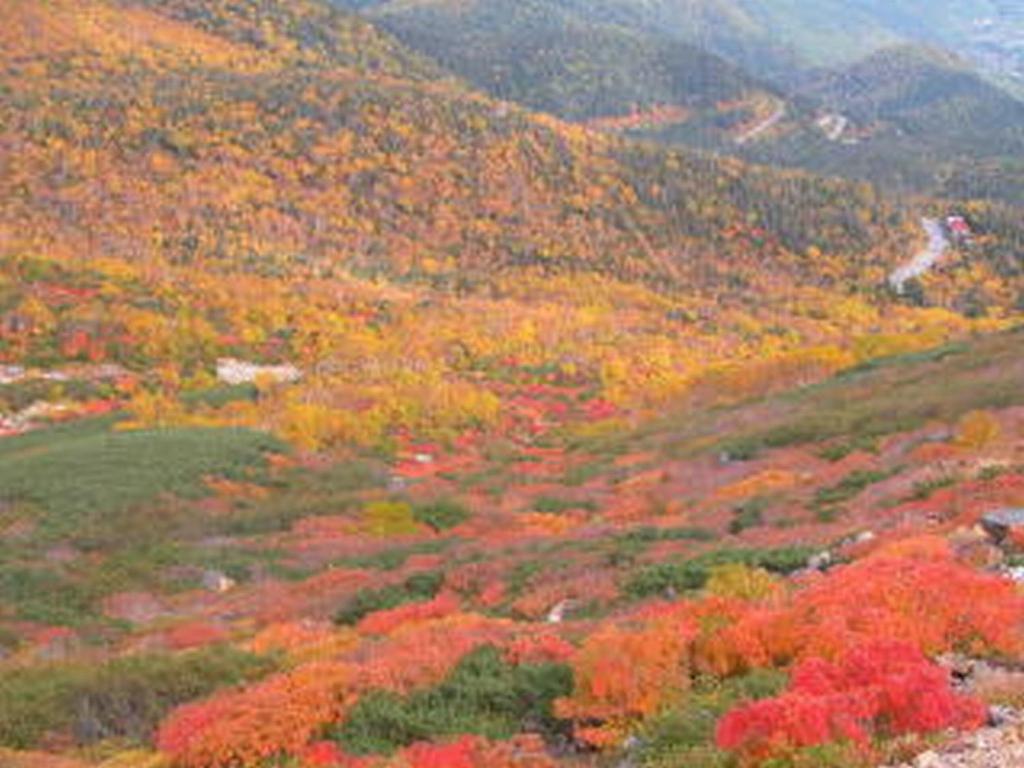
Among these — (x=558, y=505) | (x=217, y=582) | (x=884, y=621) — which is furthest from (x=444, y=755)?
(x=558, y=505)

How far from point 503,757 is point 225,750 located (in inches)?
142

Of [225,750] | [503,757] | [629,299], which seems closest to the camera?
[503,757]

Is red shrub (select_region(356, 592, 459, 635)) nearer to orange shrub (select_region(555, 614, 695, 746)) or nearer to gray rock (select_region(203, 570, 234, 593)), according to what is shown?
orange shrub (select_region(555, 614, 695, 746))

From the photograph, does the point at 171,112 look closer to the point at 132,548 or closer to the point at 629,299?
the point at 629,299

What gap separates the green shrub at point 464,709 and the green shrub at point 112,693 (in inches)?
217

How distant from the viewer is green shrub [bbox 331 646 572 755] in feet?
50.1

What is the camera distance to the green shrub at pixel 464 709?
1526cm

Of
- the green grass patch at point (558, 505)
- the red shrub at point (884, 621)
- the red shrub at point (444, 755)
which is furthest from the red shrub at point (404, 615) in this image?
the green grass patch at point (558, 505)

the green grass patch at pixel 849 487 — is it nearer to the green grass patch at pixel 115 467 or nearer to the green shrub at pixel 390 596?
the green shrub at pixel 390 596

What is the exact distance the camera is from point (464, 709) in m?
15.8

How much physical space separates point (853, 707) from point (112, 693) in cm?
1384

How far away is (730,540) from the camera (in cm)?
3181

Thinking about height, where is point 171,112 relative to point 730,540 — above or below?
below

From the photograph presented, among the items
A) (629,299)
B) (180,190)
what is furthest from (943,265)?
(180,190)
